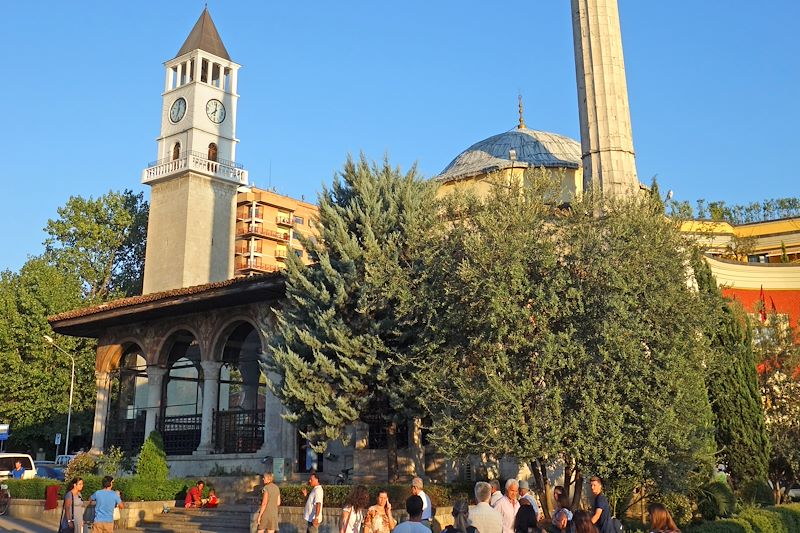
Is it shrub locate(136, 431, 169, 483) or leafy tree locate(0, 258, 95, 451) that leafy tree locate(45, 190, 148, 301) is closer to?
leafy tree locate(0, 258, 95, 451)

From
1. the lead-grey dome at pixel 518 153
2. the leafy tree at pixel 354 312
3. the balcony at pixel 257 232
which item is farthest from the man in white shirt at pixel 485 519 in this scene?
the balcony at pixel 257 232

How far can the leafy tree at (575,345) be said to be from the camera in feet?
42.7

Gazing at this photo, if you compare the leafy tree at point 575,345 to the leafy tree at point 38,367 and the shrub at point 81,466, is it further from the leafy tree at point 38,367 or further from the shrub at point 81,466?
the leafy tree at point 38,367

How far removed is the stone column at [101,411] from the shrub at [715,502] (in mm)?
18865

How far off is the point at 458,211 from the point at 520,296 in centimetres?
303

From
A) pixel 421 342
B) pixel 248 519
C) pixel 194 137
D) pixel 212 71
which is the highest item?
pixel 212 71

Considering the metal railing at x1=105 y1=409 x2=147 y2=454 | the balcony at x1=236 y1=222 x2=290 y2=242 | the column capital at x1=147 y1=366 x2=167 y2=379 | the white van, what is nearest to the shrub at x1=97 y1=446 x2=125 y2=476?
the metal railing at x1=105 y1=409 x2=147 y2=454

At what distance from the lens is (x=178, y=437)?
24.6 meters

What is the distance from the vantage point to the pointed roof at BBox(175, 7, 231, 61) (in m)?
40.9

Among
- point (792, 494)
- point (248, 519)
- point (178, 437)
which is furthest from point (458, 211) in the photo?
point (792, 494)

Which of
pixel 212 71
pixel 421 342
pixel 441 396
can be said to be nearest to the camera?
pixel 441 396

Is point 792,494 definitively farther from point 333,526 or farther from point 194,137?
point 194,137

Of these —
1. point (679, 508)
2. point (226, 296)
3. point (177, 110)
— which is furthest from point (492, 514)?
point (177, 110)

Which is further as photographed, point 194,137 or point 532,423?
point 194,137
